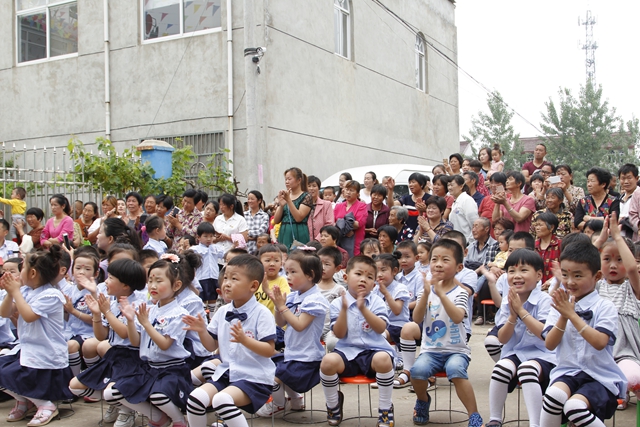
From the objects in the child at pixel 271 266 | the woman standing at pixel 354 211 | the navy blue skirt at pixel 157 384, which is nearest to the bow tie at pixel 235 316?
the navy blue skirt at pixel 157 384

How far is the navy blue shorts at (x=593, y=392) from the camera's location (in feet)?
12.2

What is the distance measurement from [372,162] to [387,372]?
1240 centimetres

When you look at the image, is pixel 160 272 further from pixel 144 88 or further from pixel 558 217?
pixel 144 88

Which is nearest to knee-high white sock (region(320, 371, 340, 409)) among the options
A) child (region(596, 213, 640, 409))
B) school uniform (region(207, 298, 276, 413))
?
school uniform (region(207, 298, 276, 413))

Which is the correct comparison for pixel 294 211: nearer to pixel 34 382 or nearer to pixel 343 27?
pixel 34 382

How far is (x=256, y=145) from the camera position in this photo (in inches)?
471

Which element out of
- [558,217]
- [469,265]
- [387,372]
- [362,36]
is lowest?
[387,372]

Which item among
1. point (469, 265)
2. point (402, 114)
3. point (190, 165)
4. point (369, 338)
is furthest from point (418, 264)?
point (402, 114)

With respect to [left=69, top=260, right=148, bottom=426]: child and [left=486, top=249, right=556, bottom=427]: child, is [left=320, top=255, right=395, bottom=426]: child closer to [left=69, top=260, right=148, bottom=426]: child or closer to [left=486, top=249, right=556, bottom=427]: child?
[left=486, top=249, right=556, bottom=427]: child

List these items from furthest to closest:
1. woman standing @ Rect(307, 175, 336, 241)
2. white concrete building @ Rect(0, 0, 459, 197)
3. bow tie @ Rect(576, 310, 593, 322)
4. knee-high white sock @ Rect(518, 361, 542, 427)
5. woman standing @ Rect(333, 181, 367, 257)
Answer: white concrete building @ Rect(0, 0, 459, 197), woman standing @ Rect(333, 181, 367, 257), woman standing @ Rect(307, 175, 336, 241), knee-high white sock @ Rect(518, 361, 542, 427), bow tie @ Rect(576, 310, 593, 322)

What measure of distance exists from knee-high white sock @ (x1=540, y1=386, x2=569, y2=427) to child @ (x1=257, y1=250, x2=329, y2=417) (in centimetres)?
169

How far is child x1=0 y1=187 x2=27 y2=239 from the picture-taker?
9.80 metres

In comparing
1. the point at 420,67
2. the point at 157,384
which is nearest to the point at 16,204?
the point at 157,384

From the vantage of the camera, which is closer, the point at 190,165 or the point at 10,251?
the point at 10,251
